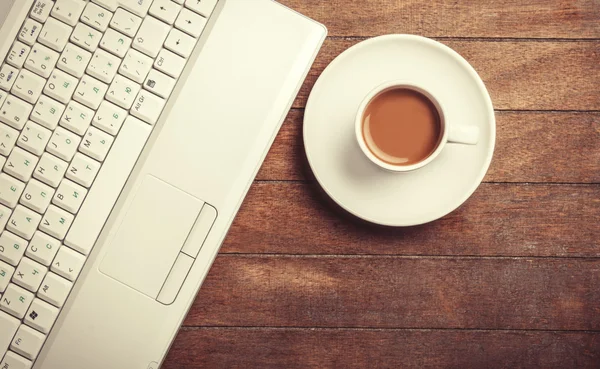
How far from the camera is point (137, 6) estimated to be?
54 cm

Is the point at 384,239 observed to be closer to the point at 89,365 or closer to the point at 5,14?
the point at 89,365

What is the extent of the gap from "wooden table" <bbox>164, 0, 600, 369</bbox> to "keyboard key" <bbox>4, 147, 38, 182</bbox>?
0.84ft

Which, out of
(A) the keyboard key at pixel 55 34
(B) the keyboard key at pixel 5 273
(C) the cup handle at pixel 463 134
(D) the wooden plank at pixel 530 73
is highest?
(D) the wooden plank at pixel 530 73

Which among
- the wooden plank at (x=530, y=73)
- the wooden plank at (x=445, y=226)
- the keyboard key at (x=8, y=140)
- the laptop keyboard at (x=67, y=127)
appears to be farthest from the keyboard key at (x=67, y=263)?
the wooden plank at (x=530, y=73)

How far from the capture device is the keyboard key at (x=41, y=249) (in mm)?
525

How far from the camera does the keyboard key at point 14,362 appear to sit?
1.73 feet

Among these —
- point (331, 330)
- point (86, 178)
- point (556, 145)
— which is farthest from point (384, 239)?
point (86, 178)

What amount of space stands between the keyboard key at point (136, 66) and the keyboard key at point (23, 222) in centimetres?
16

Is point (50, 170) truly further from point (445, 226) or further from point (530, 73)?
point (530, 73)

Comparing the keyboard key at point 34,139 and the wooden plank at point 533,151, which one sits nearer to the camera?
the keyboard key at point 34,139

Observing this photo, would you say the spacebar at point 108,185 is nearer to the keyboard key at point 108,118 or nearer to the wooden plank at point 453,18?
the keyboard key at point 108,118

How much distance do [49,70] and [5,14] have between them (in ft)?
0.23

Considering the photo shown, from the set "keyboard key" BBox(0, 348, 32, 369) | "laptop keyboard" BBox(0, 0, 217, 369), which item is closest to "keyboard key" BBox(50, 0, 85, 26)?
"laptop keyboard" BBox(0, 0, 217, 369)

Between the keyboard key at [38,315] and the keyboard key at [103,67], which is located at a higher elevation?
the keyboard key at [103,67]
